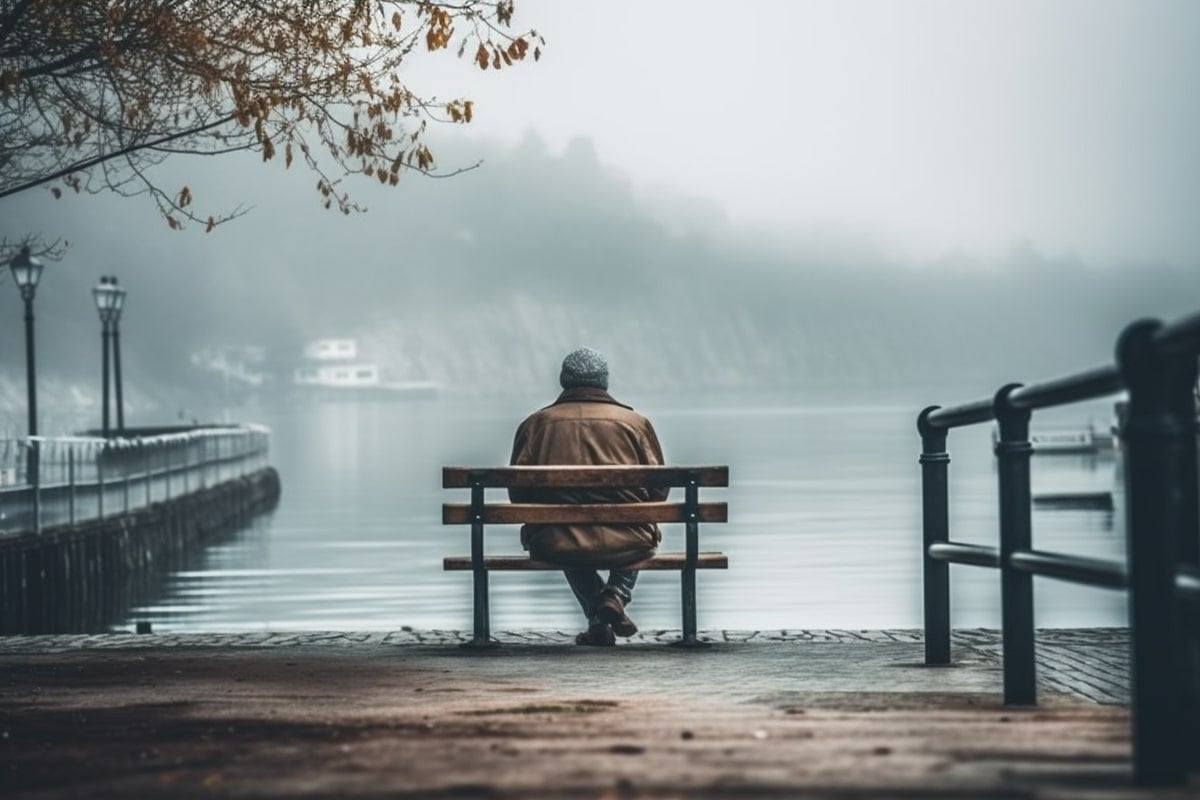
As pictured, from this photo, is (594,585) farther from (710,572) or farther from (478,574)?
(710,572)

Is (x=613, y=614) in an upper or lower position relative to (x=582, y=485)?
lower

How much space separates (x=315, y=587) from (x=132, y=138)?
18.7 metres

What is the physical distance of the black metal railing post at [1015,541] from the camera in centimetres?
700

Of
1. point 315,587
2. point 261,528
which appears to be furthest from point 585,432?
point 261,528

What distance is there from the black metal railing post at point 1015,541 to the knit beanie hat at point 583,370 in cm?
468

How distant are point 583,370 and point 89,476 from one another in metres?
16.1

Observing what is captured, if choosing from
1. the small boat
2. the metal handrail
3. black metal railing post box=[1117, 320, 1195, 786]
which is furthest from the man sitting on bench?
the small boat

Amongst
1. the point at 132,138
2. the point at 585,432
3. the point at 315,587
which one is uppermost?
the point at 132,138

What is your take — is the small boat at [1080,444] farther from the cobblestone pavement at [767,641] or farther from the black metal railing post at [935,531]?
the black metal railing post at [935,531]

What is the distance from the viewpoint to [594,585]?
459 inches

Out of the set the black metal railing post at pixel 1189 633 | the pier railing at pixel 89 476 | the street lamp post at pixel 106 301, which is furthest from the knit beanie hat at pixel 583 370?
the street lamp post at pixel 106 301

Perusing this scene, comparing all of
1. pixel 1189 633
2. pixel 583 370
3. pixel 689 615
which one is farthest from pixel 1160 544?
pixel 583 370

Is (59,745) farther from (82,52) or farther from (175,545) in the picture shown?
(175,545)

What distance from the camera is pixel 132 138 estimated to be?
12.7 m
